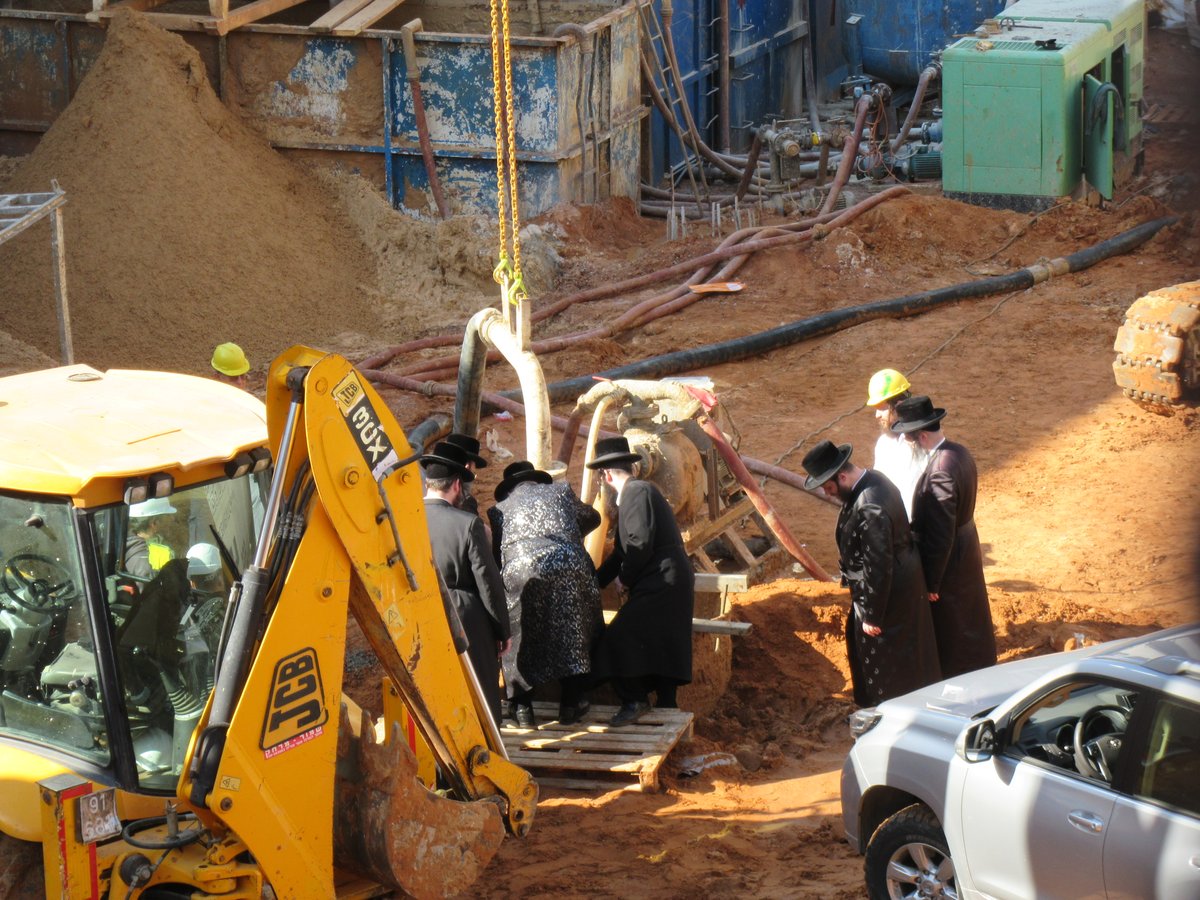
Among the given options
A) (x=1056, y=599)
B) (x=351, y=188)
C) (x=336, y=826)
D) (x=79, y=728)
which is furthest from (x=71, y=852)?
→ (x=351, y=188)

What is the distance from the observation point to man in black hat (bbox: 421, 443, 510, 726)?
262 inches

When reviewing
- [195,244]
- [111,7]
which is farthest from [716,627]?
[111,7]

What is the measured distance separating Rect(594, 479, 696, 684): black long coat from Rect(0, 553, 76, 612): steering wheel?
11.4 feet

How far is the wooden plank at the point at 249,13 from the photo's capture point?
1677 centimetres

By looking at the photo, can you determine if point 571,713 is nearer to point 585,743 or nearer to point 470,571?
point 585,743

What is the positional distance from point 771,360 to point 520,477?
291 inches

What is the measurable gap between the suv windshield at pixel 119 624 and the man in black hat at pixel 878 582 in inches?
136

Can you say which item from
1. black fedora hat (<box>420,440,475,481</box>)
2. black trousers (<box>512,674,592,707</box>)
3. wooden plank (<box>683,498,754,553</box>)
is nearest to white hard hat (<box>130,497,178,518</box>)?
black fedora hat (<box>420,440,475,481</box>)

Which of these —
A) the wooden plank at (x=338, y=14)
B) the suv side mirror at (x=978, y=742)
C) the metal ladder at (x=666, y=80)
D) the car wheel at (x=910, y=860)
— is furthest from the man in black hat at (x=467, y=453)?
the metal ladder at (x=666, y=80)

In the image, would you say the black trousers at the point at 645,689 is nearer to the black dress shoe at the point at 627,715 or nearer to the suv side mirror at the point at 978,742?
the black dress shoe at the point at 627,715

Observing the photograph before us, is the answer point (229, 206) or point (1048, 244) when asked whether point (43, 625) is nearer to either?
point (229, 206)

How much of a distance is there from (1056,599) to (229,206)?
10.5 metres

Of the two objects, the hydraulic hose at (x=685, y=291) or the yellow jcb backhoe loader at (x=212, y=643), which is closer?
the yellow jcb backhoe loader at (x=212, y=643)

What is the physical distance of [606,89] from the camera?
18062 millimetres
